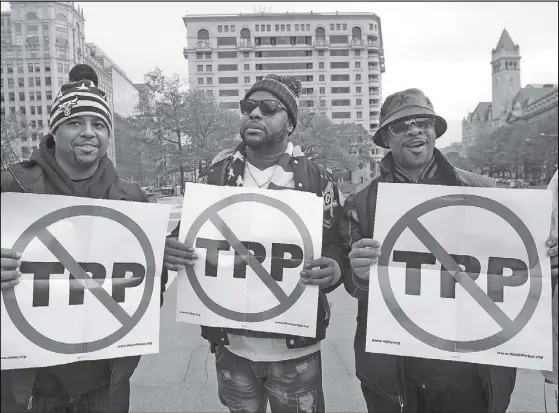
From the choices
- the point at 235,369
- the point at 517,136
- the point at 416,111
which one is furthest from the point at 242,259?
the point at 517,136

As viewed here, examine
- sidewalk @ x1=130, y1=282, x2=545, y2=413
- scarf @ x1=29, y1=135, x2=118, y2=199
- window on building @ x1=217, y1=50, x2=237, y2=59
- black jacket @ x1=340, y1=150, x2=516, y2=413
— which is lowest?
sidewalk @ x1=130, y1=282, x2=545, y2=413

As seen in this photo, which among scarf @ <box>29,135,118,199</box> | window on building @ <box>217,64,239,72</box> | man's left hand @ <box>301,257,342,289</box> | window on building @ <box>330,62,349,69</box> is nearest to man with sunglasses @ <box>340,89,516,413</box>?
man's left hand @ <box>301,257,342,289</box>

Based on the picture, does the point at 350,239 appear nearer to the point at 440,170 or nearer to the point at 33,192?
the point at 440,170

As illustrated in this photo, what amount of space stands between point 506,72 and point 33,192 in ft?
431

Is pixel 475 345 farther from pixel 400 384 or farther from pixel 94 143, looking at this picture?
pixel 94 143

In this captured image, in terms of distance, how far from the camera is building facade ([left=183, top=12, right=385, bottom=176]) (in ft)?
283

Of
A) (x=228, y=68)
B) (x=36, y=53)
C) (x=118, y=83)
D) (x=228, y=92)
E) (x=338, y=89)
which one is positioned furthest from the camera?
(x=118, y=83)

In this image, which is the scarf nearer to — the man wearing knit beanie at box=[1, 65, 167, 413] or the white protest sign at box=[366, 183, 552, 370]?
the man wearing knit beanie at box=[1, 65, 167, 413]

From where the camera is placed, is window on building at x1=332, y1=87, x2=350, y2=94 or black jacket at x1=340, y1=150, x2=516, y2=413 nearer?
black jacket at x1=340, y1=150, x2=516, y2=413

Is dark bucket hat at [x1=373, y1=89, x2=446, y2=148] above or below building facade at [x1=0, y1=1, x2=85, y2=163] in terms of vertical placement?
below

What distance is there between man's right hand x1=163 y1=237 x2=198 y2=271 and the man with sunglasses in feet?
2.48

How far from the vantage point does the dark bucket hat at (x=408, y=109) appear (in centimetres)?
214

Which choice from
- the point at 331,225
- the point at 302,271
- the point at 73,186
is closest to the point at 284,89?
the point at 331,225

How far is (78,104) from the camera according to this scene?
2.07 m
